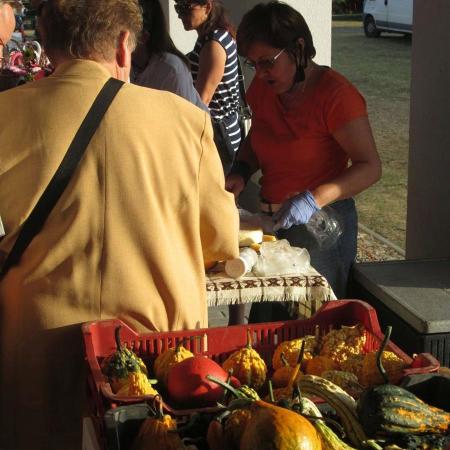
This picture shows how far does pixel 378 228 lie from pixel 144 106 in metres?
5.56

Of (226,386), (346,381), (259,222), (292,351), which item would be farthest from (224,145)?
(226,386)

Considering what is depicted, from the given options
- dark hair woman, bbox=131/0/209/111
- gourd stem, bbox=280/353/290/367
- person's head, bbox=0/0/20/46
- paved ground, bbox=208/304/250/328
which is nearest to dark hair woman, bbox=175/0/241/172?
dark hair woman, bbox=131/0/209/111

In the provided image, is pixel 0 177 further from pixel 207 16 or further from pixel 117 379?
pixel 207 16

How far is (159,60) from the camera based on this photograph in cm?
425

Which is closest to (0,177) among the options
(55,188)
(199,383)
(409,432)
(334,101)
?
(55,188)

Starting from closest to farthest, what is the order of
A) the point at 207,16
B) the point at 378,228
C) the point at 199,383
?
1. the point at 199,383
2. the point at 207,16
3. the point at 378,228

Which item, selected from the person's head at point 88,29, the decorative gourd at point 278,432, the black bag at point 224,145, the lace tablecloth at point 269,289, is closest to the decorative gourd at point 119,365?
the decorative gourd at point 278,432

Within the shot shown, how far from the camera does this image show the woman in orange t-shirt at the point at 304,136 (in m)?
3.21

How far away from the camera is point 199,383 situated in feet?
6.41

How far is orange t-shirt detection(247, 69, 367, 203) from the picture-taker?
126 inches

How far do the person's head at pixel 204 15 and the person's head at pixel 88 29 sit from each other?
2.89 metres

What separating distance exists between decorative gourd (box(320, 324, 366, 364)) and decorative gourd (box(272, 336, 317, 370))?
1.2 inches

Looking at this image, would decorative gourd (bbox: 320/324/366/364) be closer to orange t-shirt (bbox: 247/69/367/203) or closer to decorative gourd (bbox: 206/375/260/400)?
decorative gourd (bbox: 206/375/260/400)

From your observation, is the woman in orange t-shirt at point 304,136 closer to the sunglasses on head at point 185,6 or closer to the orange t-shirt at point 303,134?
the orange t-shirt at point 303,134
